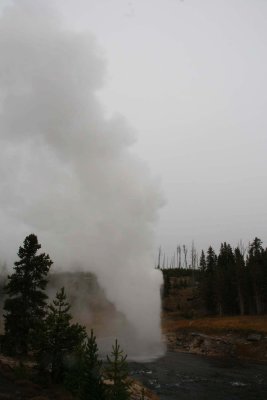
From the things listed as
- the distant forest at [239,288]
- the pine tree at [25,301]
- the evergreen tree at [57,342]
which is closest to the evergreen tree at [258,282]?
the distant forest at [239,288]

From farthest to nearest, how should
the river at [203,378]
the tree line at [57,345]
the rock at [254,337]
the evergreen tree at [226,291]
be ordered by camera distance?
the evergreen tree at [226,291] < the rock at [254,337] < the river at [203,378] < the tree line at [57,345]

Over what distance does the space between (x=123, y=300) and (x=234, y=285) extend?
112 feet

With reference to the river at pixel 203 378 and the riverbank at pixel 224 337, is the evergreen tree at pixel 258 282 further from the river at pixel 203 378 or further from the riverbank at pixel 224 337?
the river at pixel 203 378

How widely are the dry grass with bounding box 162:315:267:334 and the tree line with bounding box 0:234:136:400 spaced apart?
152 feet

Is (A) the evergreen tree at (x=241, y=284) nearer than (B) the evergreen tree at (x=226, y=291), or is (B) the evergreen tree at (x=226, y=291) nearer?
(A) the evergreen tree at (x=241, y=284)

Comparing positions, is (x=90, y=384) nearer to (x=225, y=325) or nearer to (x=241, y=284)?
(x=225, y=325)

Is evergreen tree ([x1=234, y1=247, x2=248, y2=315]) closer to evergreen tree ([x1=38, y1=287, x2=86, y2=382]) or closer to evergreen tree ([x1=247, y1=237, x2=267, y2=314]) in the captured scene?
evergreen tree ([x1=247, y1=237, x2=267, y2=314])

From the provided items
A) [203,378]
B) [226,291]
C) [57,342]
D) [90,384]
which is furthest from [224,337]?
[90,384]

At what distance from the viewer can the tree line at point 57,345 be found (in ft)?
65.5

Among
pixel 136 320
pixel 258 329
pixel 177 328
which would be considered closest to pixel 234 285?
pixel 177 328

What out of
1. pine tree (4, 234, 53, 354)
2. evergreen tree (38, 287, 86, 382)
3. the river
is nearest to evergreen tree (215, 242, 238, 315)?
the river

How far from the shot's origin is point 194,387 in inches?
1475

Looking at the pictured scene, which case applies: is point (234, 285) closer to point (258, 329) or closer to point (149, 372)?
point (258, 329)

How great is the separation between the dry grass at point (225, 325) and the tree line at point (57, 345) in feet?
152
